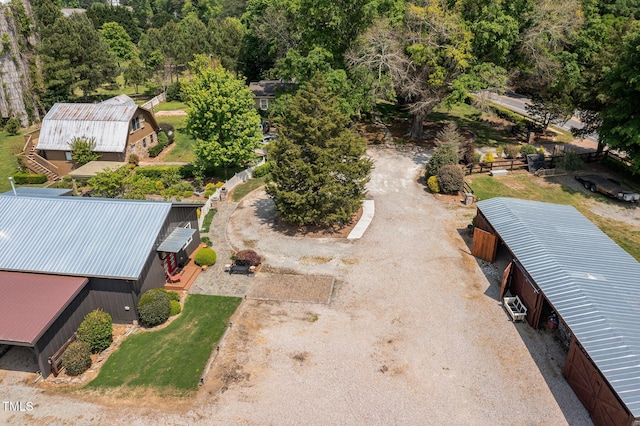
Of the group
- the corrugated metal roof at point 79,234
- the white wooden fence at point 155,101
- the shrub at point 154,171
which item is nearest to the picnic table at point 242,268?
the corrugated metal roof at point 79,234

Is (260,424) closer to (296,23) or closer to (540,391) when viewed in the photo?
(540,391)

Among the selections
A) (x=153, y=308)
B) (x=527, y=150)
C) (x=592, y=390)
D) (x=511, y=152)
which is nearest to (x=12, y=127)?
(x=153, y=308)

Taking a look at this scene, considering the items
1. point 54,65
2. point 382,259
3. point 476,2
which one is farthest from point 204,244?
point 54,65

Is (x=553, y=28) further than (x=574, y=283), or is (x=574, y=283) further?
(x=553, y=28)

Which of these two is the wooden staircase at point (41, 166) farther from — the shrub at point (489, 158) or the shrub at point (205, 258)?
the shrub at point (489, 158)

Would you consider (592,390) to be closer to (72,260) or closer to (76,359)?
(76,359)
